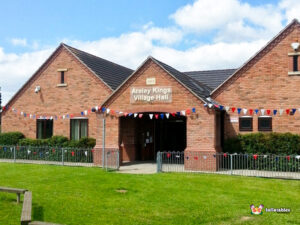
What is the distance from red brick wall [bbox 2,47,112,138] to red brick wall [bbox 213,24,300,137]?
311 inches

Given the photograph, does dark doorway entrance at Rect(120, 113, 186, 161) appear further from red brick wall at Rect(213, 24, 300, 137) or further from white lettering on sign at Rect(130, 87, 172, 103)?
red brick wall at Rect(213, 24, 300, 137)

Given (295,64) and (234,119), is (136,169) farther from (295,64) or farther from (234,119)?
(295,64)

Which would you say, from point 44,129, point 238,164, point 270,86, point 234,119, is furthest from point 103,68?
point 238,164

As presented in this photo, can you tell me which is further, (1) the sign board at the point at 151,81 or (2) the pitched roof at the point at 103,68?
(2) the pitched roof at the point at 103,68

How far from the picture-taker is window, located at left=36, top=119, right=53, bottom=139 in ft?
81.4

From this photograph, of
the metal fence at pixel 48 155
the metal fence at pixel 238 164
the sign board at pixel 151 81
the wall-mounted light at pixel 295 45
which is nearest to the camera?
the metal fence at pixel 238 164

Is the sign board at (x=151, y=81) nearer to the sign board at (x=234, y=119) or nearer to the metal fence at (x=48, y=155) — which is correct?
the sign board at (x=234, y=119)

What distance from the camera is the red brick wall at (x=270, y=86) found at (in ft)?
60.7

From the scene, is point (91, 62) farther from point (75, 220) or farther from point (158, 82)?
point (75, 220)

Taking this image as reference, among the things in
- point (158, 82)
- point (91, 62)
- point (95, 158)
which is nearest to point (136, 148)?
point (95, 158)

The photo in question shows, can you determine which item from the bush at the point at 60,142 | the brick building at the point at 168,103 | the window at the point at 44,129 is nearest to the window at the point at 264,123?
the brick building at the point at 168,103

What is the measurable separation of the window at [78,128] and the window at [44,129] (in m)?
1.93

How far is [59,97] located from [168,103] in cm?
898

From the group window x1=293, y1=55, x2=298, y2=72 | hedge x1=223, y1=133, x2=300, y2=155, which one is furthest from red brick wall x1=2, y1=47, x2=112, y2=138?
window x1=293, y1=55, x2=298, y2=72
